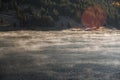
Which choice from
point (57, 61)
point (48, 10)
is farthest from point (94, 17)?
point (57, 61)

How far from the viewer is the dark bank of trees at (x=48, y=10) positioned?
34719 mm

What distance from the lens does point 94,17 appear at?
4191cm

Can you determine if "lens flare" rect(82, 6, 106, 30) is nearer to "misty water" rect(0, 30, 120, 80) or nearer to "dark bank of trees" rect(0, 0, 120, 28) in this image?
"dark bank of trees" rect(0, 0, 120, 28)

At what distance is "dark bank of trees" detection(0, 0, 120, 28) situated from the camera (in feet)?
114

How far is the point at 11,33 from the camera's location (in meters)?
28.5

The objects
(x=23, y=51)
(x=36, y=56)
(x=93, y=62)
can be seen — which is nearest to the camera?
(x=93, y=62)

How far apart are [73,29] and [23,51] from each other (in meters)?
15.8

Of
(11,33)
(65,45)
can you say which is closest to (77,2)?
(11,33)

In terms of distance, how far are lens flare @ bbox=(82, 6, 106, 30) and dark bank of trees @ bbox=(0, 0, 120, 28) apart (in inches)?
28.0

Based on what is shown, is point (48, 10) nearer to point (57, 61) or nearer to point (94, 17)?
point (94, 17)

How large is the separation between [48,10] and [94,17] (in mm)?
6745

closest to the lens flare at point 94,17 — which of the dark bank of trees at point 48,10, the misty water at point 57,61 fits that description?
the dark bank of trees at point 48,10

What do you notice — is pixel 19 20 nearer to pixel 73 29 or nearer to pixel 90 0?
pixel 73 29

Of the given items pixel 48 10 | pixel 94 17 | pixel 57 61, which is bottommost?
pixel 94 17
